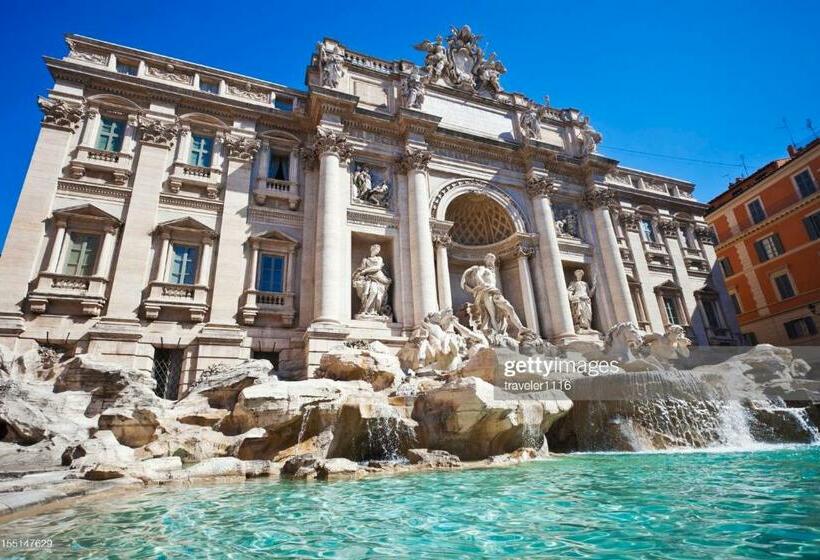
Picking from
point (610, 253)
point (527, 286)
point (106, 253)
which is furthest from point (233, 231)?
point (610, 253)

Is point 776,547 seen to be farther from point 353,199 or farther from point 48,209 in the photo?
point 48,209

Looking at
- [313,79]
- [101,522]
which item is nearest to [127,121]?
[313,79]

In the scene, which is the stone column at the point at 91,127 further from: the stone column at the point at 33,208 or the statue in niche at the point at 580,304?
the statue in niche at the point at 580,304

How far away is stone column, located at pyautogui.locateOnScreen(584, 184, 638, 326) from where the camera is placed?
62.4 feet

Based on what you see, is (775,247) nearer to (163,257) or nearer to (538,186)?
(538,186)

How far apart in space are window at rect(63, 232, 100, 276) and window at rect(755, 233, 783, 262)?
3483 cm

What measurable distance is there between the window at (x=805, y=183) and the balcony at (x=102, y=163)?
3406 cm

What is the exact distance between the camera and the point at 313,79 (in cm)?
1817

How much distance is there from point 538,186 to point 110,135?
1747 cm

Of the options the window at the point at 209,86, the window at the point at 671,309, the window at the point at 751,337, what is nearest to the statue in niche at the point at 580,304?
the window at the point at 671,309

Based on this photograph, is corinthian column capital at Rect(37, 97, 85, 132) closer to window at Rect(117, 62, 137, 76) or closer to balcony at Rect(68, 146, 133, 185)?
balcony at Rect(68, 146, 133, 185)

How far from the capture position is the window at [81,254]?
42.3ft

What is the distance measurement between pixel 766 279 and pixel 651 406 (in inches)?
942

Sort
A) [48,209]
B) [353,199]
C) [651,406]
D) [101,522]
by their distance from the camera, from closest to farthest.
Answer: [101,522] < [651,406] < [48,209] < [353,199]
